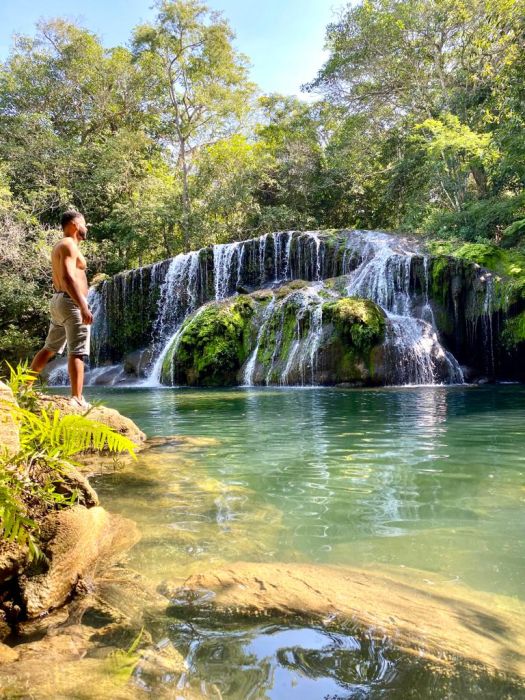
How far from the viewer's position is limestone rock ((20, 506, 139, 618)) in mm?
2143

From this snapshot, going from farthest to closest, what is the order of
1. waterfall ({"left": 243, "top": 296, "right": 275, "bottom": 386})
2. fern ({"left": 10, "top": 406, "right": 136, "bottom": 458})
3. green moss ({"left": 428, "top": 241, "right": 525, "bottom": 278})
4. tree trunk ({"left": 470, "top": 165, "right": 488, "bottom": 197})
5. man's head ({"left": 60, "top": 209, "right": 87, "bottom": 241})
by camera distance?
1. tree trunk ({"left": 470, "top": 165, "right": 488, "bottom": 197})
2. waterfall ({"left": 243, "top": 296, "right": 275, "bottom": 386})
3. green moss ({"left": 428, "top": 241, "right": 525, "bottom": 278})
4. man's head ({"left": 60, "top": 209, "right": 87, "bottom": 241})
5. fern ({"left": 10, "top": 406, "right": 136, "bottom": 458})

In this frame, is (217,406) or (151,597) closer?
(151,597)

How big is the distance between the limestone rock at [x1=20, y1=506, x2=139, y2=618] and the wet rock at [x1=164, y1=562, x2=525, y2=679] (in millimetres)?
463

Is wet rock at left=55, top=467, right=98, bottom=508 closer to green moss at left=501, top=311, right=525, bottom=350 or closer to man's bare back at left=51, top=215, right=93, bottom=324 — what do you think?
man's bare back at left=51, top=215, right=93, bottom=324

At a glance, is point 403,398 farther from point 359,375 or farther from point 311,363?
point 311,363

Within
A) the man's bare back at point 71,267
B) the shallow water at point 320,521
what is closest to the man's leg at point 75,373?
the man's bare back at point 71,267

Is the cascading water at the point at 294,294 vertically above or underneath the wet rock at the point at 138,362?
above

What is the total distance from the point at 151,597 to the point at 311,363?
11452 mm

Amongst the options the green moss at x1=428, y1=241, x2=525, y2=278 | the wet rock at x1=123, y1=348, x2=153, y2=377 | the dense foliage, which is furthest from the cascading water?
the dense foliage

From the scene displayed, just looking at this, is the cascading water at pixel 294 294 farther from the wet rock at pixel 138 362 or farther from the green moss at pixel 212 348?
the green moss at pixel 212 348

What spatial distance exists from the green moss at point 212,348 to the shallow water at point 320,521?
7415mm

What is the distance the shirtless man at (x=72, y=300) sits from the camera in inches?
183

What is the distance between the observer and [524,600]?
2.15 m

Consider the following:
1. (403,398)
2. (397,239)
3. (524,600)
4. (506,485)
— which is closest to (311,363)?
(403,398)
